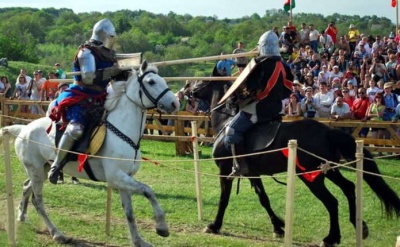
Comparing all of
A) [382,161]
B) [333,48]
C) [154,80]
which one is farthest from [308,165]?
[333,48]

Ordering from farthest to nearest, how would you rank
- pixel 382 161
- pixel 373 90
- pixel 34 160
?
pixel 373 90 < pixel 382 161 < pixel 34 160

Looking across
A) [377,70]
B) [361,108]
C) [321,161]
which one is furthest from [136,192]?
[377,70]

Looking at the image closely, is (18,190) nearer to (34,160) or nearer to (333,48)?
(34,160)

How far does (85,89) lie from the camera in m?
9.50

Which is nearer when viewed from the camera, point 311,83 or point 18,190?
point 18,190

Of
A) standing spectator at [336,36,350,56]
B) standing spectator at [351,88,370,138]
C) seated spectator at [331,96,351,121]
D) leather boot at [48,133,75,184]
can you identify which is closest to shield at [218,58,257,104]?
leather boot at [48,133,75,184]

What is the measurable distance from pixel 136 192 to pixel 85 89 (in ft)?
4.81

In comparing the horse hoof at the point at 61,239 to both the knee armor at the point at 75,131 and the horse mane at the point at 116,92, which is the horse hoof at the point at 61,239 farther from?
the horse mane at the point at 116,92

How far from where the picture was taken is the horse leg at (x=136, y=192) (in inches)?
348

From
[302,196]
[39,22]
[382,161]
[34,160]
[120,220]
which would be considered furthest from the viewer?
[39,22]

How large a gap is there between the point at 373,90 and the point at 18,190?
839 centimetres

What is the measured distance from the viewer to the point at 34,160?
10.1 m

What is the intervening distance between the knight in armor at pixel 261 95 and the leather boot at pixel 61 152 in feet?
6.91

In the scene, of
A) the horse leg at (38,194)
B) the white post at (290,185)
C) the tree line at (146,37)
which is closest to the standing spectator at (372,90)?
the horse leg at (38,194)
